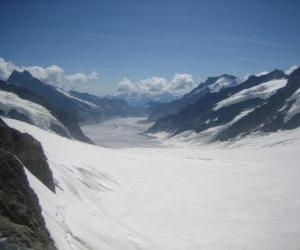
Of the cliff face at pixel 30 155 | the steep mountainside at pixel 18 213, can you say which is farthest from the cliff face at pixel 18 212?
the cliff face at pixel 30 155

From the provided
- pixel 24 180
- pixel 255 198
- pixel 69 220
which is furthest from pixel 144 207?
pixel 24 180

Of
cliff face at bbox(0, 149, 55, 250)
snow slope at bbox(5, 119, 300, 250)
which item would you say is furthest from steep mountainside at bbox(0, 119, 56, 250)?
snow slope at bbox(5, 119, 300, 250)

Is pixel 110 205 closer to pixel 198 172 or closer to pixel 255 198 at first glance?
pixel 255 198

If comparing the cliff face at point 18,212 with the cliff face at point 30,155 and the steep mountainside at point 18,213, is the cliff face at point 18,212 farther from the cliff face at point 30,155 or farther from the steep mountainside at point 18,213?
the cliff face at point 30,155

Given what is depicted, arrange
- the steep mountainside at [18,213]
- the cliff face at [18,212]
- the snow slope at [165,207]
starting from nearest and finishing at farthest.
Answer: the steep mountainside at [18,213] < the cliff face at [18,212] < the snow slope at [165,207]

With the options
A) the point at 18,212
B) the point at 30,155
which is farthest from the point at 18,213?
the point at 30,155

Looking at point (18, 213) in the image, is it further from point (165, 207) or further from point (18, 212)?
point (165, 207)
